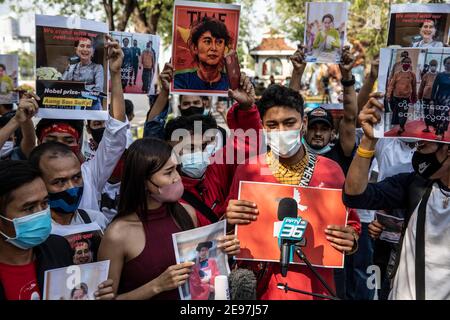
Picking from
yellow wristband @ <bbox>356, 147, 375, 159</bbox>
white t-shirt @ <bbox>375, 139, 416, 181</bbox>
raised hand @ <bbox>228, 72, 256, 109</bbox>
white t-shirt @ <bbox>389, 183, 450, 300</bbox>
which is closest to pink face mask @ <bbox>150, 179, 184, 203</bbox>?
yellow wristband @ <bbox>356, 147, 375, 159</bbox>

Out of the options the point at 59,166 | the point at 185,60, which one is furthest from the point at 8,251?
the point at 185,60

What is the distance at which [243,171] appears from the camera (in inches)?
115

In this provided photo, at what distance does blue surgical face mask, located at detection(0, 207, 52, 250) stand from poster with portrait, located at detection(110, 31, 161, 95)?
7.38 ft

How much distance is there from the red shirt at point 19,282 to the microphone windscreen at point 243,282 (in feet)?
3.43

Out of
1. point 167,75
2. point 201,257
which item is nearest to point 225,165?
point 167,75

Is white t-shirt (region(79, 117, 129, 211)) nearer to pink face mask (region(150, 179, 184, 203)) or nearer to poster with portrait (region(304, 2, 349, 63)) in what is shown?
pink face mask (region(150, 179, 184, 203))

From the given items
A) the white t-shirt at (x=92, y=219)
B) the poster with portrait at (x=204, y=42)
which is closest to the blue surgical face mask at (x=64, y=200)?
the white t-shirt at (x=92, y=219)

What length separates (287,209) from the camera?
2607 millimetres

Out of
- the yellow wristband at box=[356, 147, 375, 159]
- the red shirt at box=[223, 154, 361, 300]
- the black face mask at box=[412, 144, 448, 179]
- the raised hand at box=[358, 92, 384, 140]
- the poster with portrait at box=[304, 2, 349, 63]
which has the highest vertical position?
the poster with portrait at box=[304, 2, 349, 63]

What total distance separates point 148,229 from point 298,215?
787 mm

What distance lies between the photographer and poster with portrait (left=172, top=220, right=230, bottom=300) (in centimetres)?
241

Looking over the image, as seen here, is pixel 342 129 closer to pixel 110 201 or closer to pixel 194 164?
pixel 194 164

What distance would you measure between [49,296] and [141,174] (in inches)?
30.1

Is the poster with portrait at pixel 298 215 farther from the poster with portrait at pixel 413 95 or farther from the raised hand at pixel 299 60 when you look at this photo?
the raised hand at pixel 299 60
